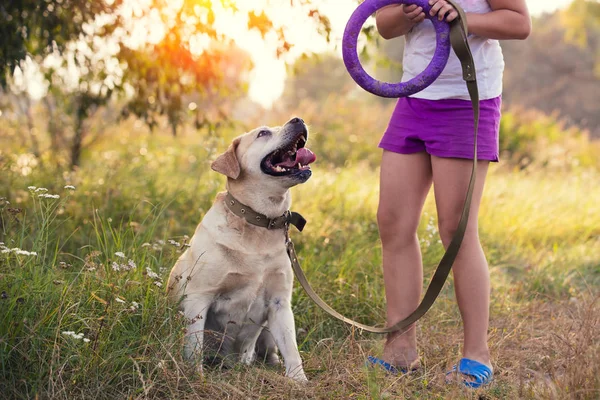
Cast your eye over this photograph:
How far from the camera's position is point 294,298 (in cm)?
396

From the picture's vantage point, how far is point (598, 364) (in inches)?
93.0

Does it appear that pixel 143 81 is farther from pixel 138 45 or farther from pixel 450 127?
pixel 450 127

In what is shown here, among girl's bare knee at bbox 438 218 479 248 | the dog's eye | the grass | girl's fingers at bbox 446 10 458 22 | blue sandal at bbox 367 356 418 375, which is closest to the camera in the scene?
the grass

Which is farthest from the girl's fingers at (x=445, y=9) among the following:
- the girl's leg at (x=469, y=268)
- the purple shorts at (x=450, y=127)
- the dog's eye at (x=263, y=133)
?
the dog's eye at (x=263, y=133)

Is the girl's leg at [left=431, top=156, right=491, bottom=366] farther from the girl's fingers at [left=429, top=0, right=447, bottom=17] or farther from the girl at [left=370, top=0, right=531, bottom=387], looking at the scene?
the girl's fingers at [left=429, top=0, right=447, bottom=17]

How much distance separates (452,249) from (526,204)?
4.41 metres

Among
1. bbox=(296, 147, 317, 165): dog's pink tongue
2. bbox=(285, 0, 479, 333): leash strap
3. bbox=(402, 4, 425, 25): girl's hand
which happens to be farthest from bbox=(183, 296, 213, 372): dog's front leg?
bbox=(402, 4, 425, 25): girl's hand

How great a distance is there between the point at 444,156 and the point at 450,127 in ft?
0.41

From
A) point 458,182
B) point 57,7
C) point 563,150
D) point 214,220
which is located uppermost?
point 57,7

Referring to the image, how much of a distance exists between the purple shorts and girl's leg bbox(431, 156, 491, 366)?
8cm

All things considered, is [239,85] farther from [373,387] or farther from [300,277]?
[373,387]

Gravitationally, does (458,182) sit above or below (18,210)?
above

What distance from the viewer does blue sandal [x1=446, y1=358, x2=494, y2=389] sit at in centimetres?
293

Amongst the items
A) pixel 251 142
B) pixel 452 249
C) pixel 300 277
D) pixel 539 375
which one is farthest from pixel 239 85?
pixel 539 375
